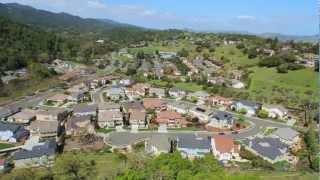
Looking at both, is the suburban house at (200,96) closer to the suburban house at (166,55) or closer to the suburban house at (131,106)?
the suburban house at (131,106)

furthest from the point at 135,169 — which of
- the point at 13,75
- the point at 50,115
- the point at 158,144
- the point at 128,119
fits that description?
the point at 13,75

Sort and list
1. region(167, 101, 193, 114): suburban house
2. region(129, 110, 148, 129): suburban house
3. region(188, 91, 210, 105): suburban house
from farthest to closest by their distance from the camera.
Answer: region(188, 91, 210, 105): suburban house → region(167, 101, 193, 114): suburban house → region(129, 110, 148, 129): suburban house

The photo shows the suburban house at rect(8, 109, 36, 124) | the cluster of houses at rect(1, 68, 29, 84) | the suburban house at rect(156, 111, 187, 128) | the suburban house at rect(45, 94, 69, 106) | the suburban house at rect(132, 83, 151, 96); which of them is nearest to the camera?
the suburban house at rect(156, 111, 187, 128)

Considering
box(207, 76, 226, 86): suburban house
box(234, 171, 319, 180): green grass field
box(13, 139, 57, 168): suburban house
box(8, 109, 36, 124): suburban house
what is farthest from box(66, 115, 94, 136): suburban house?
box(207, 76, 226, 86): suburban house

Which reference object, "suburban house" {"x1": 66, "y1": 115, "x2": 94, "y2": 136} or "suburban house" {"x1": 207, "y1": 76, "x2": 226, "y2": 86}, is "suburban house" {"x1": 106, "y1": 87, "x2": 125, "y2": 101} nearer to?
"suburban house" {"x1": 66, "y1": 115, "x2": 94, "y2": 136}

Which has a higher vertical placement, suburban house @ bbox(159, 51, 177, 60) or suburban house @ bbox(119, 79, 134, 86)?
suburban house @ bbox(159, 51, 177, 60)

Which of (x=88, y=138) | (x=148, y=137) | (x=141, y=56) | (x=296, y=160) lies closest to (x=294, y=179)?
(x=296, y=160)

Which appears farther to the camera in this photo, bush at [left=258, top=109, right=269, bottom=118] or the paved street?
bush at [left=258, top=109, right=269, bottom=118]

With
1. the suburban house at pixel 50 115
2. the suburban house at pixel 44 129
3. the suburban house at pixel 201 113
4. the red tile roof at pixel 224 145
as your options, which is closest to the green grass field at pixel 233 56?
the suburban house at pixel 201 113

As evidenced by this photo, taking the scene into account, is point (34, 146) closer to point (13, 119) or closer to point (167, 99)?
point (13, 119)
